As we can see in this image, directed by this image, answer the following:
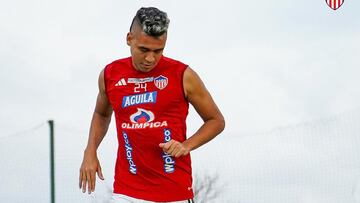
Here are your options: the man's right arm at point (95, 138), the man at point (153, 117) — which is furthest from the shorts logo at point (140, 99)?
the man's right arm at point (95, 138)

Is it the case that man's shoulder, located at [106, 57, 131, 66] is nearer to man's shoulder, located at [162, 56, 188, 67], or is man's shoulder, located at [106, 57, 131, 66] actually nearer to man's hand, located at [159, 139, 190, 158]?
man's shoulder, located at [162, 56, 188, 67]

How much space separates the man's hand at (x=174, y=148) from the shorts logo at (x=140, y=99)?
16.9 inches

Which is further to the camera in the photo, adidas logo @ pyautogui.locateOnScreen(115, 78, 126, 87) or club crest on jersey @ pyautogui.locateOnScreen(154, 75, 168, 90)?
adidas logo @ pyautogui.locateOnScreen(115, 78, 126, 87)

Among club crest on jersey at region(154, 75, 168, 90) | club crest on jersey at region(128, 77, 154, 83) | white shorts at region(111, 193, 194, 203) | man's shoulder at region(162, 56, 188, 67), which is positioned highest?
man's shoulder at region(162, 56, 188, 67)

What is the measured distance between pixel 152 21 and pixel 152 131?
2.24 ft

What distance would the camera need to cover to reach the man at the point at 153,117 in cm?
446

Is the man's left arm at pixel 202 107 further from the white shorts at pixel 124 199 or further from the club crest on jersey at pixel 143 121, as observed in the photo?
the white shorts at pixel 124 199

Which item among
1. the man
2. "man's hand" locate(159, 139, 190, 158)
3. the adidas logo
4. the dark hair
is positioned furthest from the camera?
the adidas logo

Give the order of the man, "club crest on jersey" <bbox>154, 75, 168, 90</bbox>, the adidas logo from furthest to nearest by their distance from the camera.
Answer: the adidas logo, "club crest on jersey" <bbox>154, 75, 168, 90</bbox>, the man

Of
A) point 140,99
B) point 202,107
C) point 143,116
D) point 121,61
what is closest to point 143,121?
point 143,116

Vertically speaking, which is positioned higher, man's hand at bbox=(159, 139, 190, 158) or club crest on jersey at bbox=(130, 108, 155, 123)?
club crest on jersey at bbox=(130, 108, 155, 123)

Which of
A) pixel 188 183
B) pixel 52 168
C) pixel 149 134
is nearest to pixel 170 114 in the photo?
pixel 149 134

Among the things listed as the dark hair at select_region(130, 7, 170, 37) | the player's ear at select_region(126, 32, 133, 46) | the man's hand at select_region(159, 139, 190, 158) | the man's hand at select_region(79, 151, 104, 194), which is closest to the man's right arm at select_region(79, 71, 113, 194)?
the man's hand at select_region(79, 151, 104, 194)

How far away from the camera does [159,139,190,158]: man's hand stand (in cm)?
417
